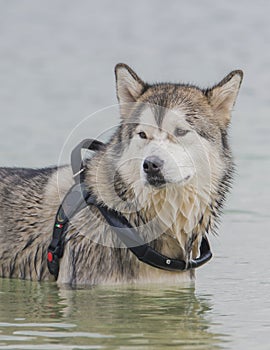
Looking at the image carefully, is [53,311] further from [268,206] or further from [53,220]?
[268,206]

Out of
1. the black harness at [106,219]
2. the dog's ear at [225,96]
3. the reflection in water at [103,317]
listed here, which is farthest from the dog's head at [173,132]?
the reflection in water at [103,317]

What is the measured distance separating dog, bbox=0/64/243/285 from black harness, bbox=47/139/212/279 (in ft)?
0.20

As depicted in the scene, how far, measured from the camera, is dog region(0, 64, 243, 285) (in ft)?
32.7

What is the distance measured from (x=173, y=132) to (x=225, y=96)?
2.80ft

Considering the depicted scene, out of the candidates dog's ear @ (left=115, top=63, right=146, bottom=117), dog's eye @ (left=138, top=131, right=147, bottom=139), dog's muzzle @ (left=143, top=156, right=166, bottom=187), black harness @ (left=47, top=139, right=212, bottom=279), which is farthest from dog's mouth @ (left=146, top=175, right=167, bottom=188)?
dog's ear @ (left=115, top=63, right=146, bottom=117)

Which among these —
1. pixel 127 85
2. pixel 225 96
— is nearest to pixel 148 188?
pixel 127 85

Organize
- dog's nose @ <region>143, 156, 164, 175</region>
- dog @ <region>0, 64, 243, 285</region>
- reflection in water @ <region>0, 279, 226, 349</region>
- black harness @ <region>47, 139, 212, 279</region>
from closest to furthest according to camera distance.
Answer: reflection in water @ <region>0, 279, 226, 349</region> → dog's nose @ <region>143, 156, 164, 175</region> → dog @ <region>0, 64, 243, 285</region> → black harness @ <region>47, 139, 212, 279</region>

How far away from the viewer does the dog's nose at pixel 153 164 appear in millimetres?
9562

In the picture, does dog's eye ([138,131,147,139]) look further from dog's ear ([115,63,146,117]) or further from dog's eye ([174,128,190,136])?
dog's ear ([115,63,146,117])

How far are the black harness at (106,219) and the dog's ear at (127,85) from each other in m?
0.44

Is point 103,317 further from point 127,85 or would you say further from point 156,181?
point 127,85

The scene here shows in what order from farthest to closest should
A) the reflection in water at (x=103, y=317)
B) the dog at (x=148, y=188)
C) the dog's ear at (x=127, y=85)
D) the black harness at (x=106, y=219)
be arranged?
the dog's ear at (x=127, y=85), the black harness at (x=106, y=219), the dog at (x=148, y=188), the reflection in water at (x=103, y=317)

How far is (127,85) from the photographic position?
10.6 meters

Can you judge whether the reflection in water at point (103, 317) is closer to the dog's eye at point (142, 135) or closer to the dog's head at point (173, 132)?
the dog's head at point (173, 132)
